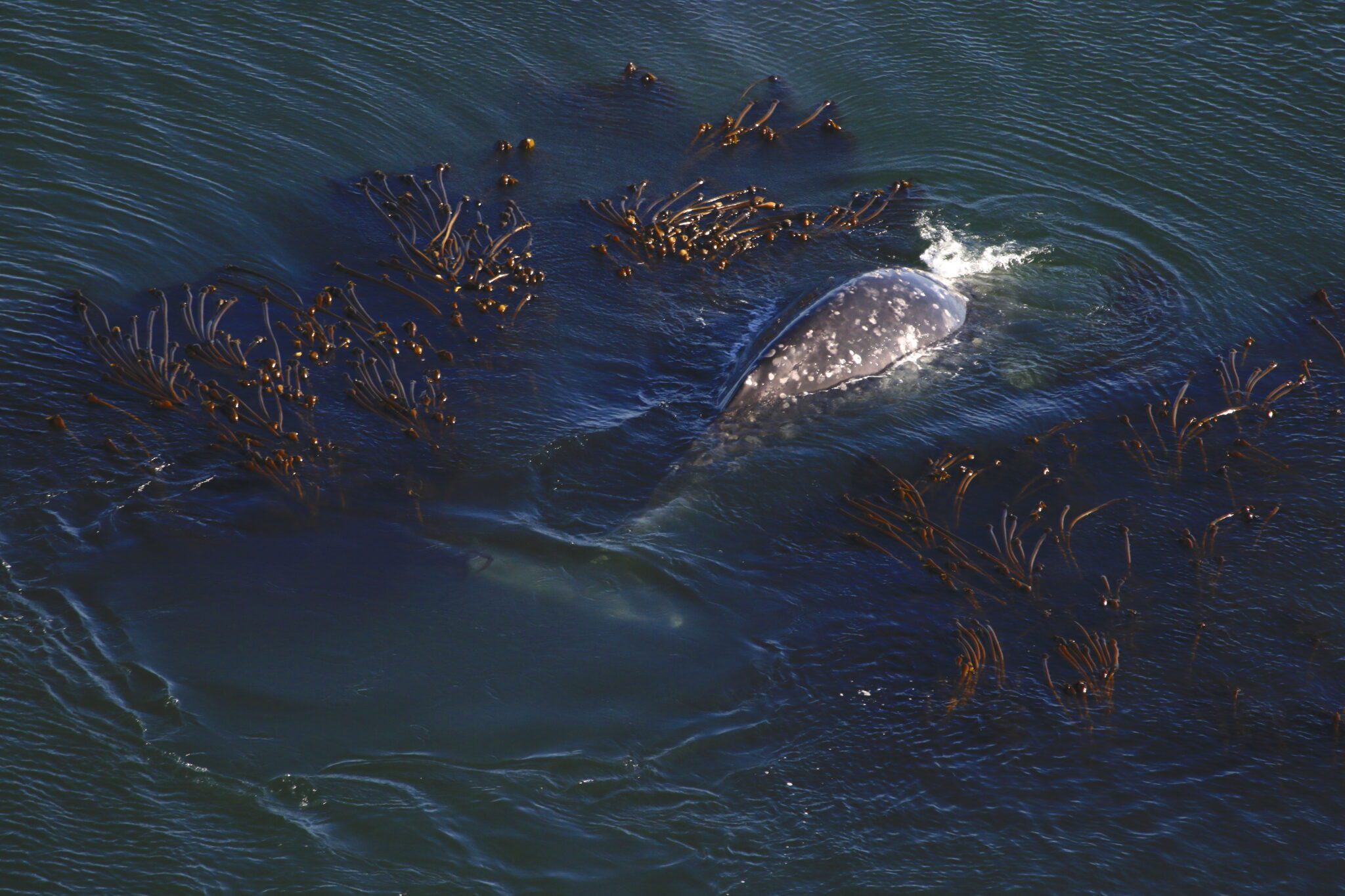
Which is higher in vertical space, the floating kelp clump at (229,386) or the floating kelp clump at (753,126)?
the floating kelp clump at (753,126)

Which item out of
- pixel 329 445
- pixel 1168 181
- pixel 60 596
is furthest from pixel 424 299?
pixel 1168 181

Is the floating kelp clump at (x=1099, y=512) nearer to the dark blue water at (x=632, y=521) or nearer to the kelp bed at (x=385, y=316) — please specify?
the dark blue water at (x=632, y=521)

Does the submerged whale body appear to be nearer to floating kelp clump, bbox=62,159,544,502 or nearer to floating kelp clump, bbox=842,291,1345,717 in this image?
floating kelp clump, bbox=842,291,1345,717

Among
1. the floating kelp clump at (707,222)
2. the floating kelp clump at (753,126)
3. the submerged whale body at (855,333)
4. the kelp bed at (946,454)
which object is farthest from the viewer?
the floating kelp clump at (753,126)

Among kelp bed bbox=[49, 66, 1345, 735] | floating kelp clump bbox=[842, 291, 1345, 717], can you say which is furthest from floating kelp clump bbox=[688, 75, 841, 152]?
floating kelp clump bbox=[842, 291, 1345, 717]

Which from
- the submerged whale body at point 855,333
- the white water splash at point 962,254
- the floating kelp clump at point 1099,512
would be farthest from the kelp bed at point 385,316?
the floating kelp clump at point 1099,512

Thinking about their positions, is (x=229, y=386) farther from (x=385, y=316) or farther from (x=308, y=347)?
(x=385, y=316)
